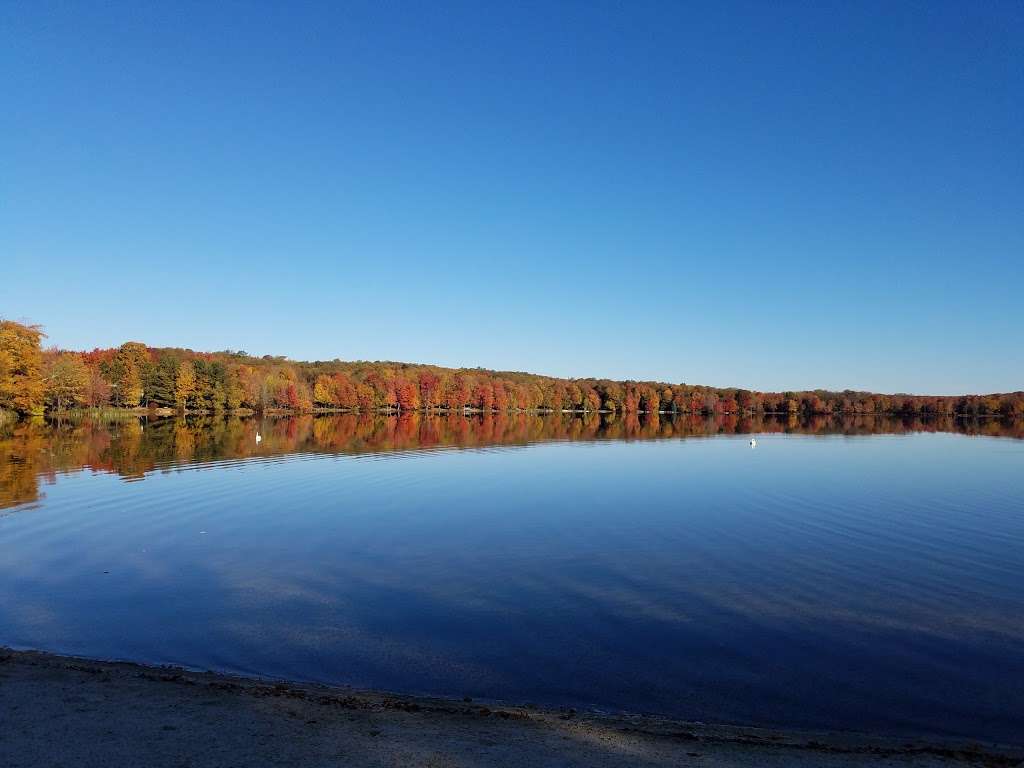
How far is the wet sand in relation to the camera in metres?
6.51

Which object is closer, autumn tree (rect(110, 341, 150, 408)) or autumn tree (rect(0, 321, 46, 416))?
autumn tree (rect(0, 321, 46, 416))

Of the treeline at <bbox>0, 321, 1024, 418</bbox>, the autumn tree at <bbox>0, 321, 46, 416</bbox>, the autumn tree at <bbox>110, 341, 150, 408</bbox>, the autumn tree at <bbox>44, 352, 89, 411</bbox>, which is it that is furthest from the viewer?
the autumn tree at <bbox>110, 341, 150, 408</bbox>

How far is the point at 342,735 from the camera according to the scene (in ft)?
23.3

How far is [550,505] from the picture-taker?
26062mm

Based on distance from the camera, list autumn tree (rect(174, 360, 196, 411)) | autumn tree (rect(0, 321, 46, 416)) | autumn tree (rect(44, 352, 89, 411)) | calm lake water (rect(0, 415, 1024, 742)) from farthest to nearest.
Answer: autumn tree (rect(174, 360, 196, 411)) < autumn tree (rect(44, 352, 89, 411)) < autumn tree (rect(0, 321, 46, 416)) < calm lake water (rect(0, 415, 1024, 742))

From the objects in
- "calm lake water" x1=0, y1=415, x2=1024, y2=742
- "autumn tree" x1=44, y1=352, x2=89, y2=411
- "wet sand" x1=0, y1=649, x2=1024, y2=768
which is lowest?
"calm lake water" x1=0, y1=415, x2=1024, y2=742

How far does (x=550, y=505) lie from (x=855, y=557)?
451 inches

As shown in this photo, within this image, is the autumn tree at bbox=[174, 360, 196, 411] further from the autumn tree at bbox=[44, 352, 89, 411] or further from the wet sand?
the wet sand

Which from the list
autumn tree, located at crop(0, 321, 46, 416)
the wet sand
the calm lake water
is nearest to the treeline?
autumn tree, located at crop(0, 321, 46, 416)

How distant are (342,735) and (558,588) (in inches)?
309

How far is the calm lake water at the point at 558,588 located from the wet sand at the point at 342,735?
3.30 feet

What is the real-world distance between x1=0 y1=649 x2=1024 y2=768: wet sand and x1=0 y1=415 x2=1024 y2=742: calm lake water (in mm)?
1005

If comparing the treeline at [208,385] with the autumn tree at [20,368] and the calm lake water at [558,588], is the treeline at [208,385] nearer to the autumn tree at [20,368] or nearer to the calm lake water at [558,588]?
the autumn tree at [20,368]

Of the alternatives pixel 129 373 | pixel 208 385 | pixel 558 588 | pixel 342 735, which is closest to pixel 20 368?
pixel 129 373
